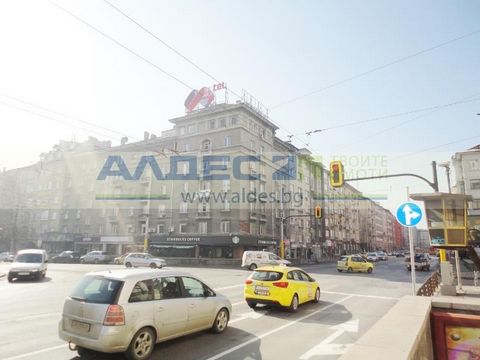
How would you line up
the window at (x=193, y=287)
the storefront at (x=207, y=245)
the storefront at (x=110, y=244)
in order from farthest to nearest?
the storefront at (x=110, y=244)
the storefront at (x=207, y=245)
the window at (x=193, y=287)

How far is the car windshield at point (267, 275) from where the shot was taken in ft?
37.0

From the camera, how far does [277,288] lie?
36.0ft

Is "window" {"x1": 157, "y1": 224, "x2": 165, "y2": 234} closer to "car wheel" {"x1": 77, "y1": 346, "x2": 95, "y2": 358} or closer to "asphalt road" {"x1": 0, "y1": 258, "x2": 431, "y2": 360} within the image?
"asphalt road" {"x1": 0, "y1": 258, "x2": 431, "y2": 360}

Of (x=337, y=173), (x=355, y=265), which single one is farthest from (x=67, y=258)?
(x=337, y=173)

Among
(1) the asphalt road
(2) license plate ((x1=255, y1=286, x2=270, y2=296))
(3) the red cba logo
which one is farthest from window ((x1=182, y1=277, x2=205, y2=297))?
(3) the red cba logo

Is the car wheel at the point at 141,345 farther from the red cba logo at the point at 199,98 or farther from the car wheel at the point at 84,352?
the red cba logo at the point at 199,98

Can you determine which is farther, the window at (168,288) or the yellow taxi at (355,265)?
the yellow taxi at (355,265)

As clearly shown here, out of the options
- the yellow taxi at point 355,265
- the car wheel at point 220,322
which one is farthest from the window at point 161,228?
the car wheel at point 220,322

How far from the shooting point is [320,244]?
67688 millimetres

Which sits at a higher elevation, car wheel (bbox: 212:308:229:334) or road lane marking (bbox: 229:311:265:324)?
car wheel (bbox: 212:308:229:334)

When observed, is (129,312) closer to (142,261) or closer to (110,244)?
(142,261)

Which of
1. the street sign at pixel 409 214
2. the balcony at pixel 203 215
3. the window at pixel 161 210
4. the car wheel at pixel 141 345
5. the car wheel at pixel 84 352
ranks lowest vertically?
the car wheel at pixel 84 352

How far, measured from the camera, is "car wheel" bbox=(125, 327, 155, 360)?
6.08 meters

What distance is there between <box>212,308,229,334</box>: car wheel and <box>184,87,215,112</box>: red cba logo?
40284mm
